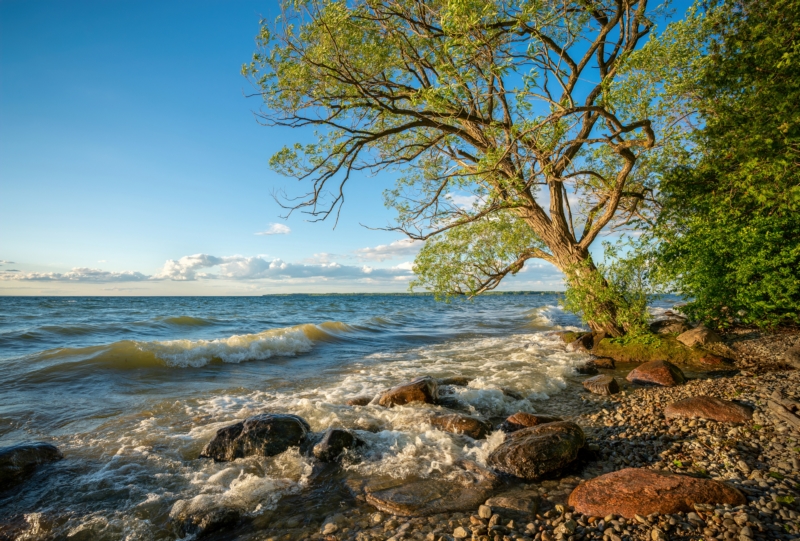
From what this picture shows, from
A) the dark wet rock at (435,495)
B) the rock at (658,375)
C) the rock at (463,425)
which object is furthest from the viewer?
the rock at (658,375)

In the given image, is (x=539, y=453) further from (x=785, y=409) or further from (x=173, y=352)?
(x=173, y=352)

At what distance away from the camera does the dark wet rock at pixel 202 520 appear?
4387 mm

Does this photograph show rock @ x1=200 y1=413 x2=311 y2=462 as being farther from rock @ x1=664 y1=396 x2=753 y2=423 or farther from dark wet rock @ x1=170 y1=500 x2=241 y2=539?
rock @ x1=664 y1=396 x2=753 y2=423

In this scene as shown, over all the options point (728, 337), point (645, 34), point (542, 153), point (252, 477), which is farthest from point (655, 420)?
point (645, 34)

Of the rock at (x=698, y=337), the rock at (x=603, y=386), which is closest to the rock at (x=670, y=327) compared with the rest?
the rock at (x=698, y=337)

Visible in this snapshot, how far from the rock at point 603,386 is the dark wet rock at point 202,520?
800cm

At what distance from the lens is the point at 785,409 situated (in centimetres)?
608

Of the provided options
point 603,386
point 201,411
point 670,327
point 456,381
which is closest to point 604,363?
point 603,386

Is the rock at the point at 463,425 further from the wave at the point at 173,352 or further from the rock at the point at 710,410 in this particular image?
the wave at the point at 173,352

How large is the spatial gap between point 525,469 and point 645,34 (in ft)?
40.9

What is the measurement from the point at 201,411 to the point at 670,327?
48.1 feet

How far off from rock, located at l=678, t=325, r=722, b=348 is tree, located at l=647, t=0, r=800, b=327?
1463 millimetres

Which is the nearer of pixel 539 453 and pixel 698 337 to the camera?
pixel 539 453

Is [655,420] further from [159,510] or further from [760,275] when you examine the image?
[760,275]
